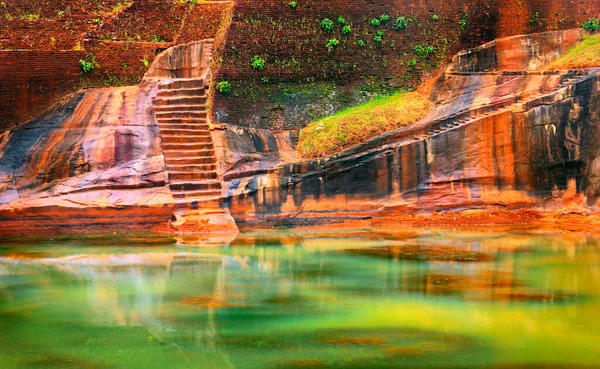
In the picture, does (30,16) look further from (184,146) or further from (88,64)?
(184,146)

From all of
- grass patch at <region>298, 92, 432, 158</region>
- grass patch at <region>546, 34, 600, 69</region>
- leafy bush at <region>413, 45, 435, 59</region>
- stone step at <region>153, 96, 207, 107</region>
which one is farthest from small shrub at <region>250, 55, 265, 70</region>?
grass patch at <region>546, 34, 600, 69</region>

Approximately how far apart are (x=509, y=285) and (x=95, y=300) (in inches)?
244

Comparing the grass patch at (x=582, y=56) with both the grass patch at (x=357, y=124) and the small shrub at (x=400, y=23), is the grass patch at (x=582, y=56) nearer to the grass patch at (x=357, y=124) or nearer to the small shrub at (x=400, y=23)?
the grass patch at (x=357, y=124)

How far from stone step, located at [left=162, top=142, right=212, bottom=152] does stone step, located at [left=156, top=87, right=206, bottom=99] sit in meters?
1.90

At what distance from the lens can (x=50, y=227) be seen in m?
16.5

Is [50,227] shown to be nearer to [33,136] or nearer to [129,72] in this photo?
[33,136]

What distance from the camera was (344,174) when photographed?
1745cm

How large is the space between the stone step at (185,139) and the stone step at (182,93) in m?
1.65

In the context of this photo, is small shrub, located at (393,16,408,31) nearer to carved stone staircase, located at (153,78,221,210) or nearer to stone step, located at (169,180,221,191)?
carved stone staircase, located at (153,78,221,210)

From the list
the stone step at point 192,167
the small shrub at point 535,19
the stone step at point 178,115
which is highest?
the small shrub at point 535,19

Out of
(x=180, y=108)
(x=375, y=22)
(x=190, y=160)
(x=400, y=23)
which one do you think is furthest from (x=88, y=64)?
(x=400, y=23)

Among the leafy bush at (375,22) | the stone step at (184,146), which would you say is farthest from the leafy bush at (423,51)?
the stone step at (184,146)

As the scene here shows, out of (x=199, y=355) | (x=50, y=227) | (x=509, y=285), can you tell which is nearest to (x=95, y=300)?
(x=199, y=355)

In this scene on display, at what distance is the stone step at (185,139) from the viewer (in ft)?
60.6
